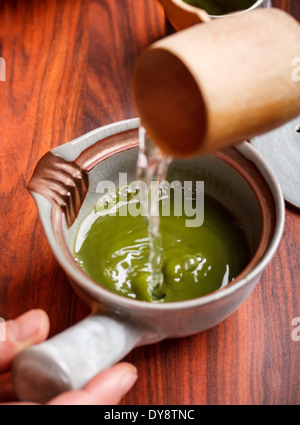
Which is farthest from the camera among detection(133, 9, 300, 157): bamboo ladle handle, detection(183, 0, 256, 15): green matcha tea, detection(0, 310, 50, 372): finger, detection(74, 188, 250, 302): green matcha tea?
detection(183, 0, 256, 15): green matcha tea

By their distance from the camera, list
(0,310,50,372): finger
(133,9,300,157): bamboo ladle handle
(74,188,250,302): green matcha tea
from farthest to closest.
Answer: (74,188,250,302): green matcha tea
(0,310,50,372): finger
(133,9,300,157): bamboo ladle handle

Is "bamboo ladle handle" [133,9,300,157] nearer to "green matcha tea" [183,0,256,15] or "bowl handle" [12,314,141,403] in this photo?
"bowl handle" [12,314,141,403]

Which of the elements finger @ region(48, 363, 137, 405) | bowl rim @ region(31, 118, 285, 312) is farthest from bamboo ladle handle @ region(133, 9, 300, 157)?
finger @ region(48, 363, 137, 405)

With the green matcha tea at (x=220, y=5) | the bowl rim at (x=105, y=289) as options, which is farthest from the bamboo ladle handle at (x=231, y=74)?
the green matcha tea at (x=220, y=5)

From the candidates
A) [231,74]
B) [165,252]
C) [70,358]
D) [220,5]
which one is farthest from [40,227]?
[220,5]

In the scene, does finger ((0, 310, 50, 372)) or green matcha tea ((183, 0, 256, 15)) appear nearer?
finger ((0, 310, 50, 372))
